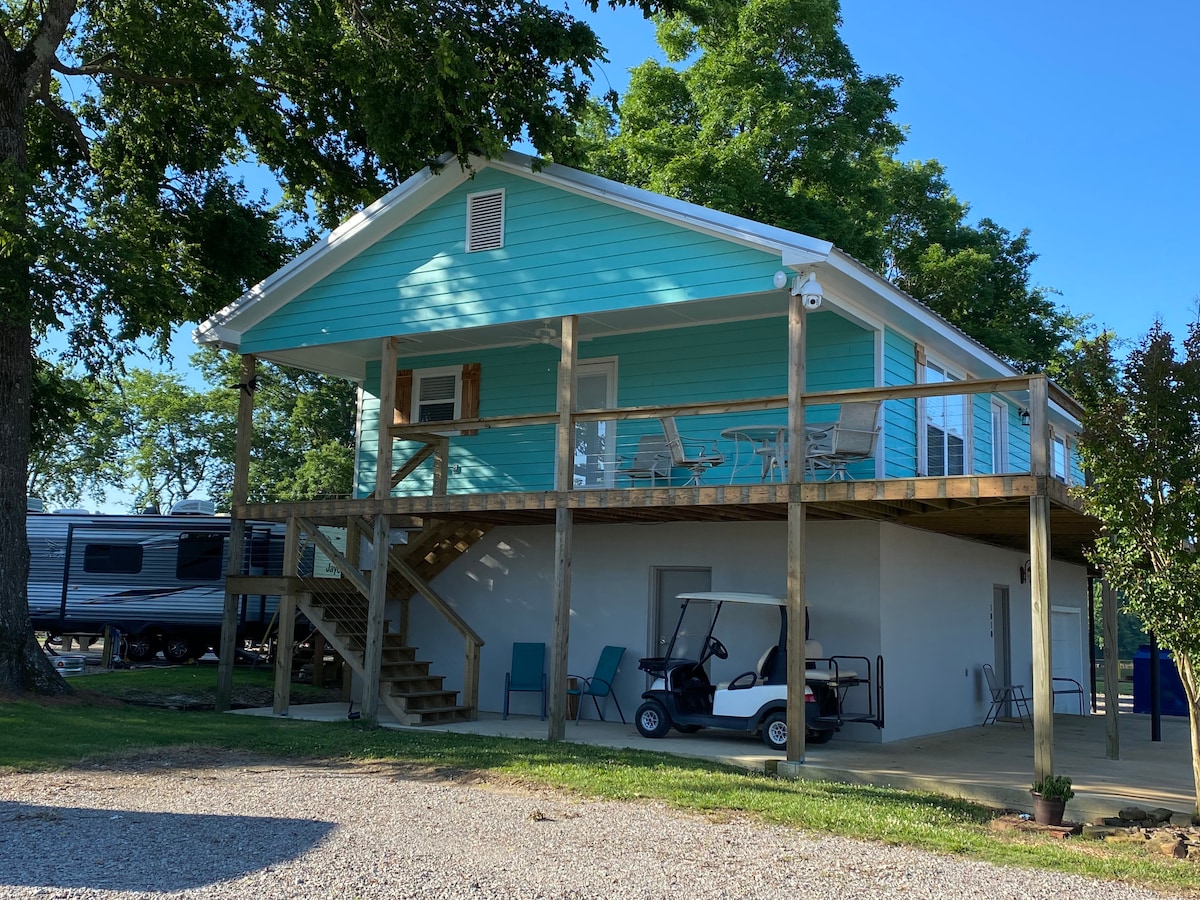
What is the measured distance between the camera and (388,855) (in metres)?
7.32

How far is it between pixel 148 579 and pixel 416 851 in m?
18.2

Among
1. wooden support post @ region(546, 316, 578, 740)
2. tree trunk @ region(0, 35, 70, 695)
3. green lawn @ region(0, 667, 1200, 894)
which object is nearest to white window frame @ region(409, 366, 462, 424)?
wooden support post @ region(546, 316, 578, 740)

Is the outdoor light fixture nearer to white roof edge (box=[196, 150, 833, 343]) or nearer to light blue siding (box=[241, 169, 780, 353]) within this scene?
white roof edge (box=[196, 150, 833, 343])

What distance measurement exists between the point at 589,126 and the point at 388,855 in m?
27.7

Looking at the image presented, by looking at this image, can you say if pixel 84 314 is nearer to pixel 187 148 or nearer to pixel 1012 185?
pixel 187 148

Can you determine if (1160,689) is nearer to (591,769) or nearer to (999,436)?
(999,436)

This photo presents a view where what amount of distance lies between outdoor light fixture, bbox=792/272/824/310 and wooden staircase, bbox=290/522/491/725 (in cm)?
655

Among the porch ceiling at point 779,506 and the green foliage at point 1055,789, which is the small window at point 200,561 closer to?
the porch ceiling at point 779,506

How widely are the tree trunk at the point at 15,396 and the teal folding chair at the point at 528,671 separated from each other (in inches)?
240

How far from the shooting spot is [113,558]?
943 inches

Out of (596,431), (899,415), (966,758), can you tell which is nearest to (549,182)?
(596,431)

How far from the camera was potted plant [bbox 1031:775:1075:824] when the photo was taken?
918 centimetres

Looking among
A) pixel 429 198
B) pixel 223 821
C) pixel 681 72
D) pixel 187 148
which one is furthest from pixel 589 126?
pixel 223 821

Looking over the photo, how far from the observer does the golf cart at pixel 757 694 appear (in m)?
12.7
